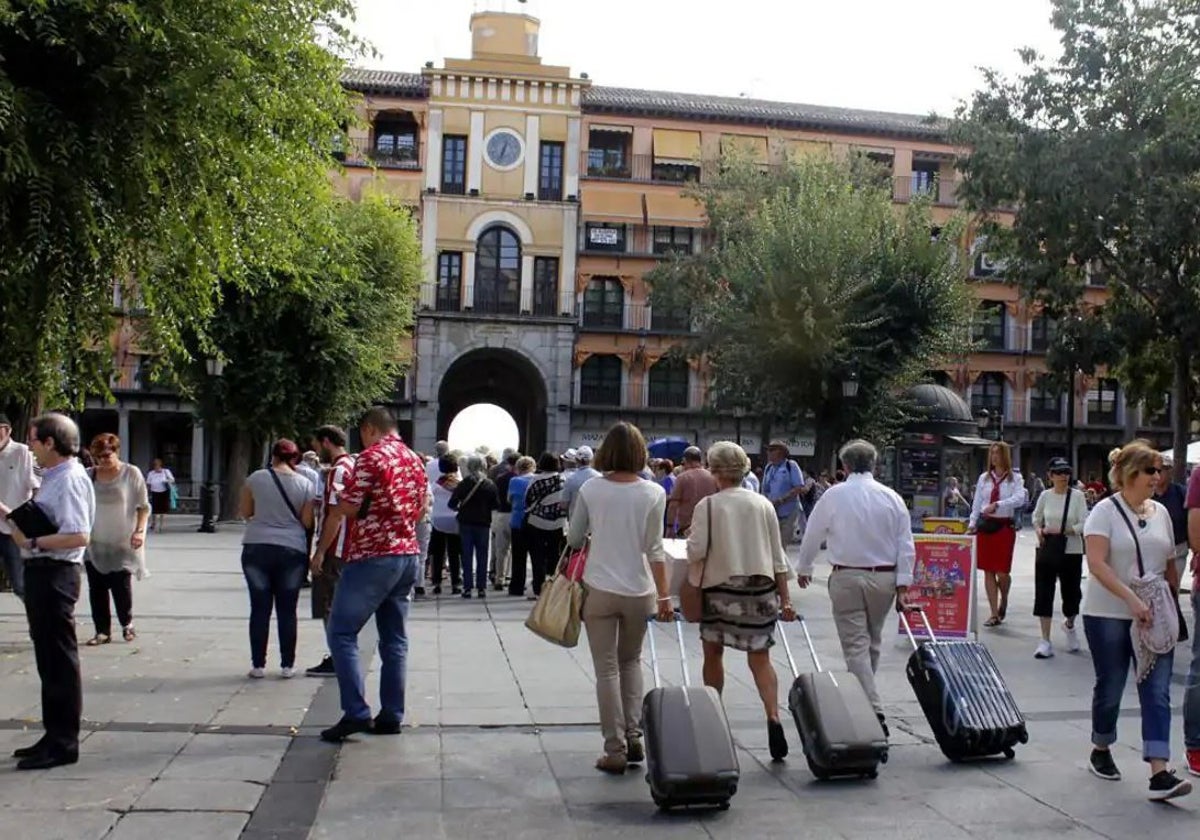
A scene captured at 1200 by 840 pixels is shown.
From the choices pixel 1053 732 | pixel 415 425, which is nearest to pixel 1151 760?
pixel 1053 732

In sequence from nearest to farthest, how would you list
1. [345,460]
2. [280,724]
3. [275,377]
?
1. [280,724]
2. [345,460]
3. [275,377]

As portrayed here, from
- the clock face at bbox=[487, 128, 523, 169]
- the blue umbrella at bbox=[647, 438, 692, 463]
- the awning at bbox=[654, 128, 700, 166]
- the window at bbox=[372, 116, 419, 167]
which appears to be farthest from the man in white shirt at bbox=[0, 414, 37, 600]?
the awning at bbox=[654, 128, 700, 166]

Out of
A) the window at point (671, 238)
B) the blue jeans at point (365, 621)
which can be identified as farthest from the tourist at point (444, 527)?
the window at point (671, 238)

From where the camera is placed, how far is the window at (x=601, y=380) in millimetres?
52062

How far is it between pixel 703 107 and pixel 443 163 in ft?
34.5

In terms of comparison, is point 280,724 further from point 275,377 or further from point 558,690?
point 275,377

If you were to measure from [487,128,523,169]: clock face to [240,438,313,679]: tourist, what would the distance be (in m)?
41.5

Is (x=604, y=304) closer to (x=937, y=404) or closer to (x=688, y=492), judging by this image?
(x=937, y=404)

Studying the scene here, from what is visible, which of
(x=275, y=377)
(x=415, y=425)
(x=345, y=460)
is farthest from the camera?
(x=415, y=425)

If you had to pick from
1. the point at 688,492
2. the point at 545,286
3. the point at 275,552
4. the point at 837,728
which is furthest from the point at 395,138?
the point at 837,728

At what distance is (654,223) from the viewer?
51.6 meters

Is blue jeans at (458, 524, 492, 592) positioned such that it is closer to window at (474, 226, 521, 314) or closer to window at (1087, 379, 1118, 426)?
window at (474, 226, 521, 314)

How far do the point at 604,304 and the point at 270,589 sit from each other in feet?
141

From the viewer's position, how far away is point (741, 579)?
22.0 ft
